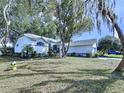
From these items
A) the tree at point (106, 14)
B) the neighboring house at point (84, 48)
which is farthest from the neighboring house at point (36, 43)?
the tree at point (106, 14)

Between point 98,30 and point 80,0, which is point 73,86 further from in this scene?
point 80,0

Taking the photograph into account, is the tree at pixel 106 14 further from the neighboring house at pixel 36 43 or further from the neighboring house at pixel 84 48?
the neighboring house at pixel 84 48

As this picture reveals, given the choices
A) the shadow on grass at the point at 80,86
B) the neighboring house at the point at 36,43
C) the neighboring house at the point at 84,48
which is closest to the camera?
the shadow on grass at the point at 80,86

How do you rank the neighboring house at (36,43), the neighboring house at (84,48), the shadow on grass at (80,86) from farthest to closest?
the neighboring house at (84,48)
the neighboring house at (36,43)
the shadow on grass at (80,86)

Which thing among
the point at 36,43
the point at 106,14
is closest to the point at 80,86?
the point at 106,14

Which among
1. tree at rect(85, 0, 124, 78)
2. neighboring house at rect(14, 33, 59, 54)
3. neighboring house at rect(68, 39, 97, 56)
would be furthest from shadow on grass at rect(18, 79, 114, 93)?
neighboring house at rect(68, 39, 97, 56)

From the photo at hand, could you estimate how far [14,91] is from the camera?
12031 millimetres

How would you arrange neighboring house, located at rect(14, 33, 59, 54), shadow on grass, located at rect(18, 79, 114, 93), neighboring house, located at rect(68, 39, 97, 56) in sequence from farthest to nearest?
neighboring house, located at rect(68, 39, 97, 56), neighboring house, located at rect(14, 33, 59, 54), shadow on grass, located at rect(18, 79, 114, 93)

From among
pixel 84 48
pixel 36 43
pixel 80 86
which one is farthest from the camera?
pixel 84 48

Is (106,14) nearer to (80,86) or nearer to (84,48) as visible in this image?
(80,86)

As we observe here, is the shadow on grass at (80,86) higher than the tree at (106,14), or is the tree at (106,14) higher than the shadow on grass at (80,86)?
the tree at (106,14)

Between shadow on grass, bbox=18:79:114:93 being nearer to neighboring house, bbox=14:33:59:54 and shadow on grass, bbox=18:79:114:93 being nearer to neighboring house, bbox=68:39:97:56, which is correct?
neighboring house, bbox=14:33:59:54

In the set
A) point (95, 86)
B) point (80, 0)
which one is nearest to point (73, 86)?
point (95, 86)

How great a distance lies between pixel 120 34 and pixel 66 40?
91.0 ft
